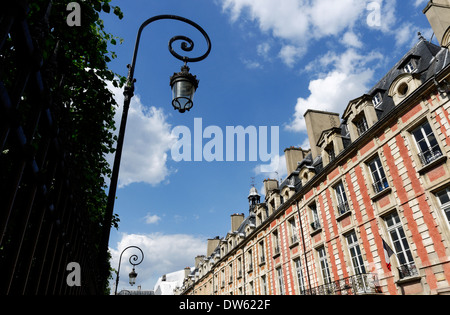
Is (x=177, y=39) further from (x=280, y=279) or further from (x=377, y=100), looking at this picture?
(x=280, y=279)

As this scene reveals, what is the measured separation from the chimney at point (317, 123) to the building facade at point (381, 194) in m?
0.08

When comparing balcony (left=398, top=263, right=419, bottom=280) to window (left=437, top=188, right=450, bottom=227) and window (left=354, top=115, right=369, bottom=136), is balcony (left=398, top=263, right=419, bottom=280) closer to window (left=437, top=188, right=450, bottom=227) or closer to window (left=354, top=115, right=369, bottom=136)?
window (left=437, top=188, right=450, bottom=227)

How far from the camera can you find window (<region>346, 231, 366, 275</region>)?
14112 mm

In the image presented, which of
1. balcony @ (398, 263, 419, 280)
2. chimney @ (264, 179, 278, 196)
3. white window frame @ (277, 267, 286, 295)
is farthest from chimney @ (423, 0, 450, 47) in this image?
chimney @ (264, 179, 278, 196)

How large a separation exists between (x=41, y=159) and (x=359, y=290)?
15277 mm

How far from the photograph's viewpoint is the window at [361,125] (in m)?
15.8

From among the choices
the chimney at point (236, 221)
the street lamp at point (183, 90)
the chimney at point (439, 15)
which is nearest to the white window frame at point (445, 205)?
the chimney at point (439, 15)

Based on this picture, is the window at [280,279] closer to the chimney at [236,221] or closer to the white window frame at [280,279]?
the white window frame at [280,279]

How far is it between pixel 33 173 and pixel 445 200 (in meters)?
13.2

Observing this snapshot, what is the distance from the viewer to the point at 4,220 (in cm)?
118

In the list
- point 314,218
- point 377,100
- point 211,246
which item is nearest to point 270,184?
point 314,218

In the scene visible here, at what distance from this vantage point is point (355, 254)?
1462cm

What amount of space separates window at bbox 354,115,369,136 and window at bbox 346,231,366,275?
213 inches
